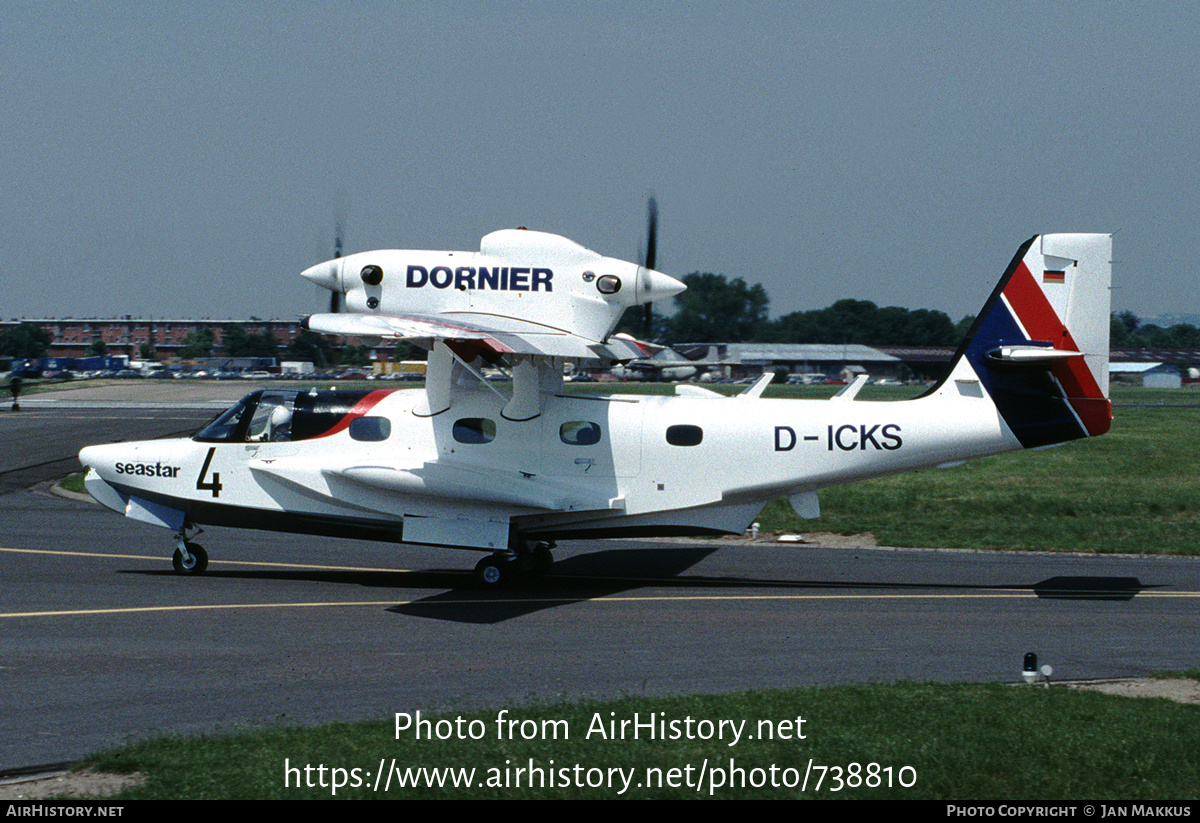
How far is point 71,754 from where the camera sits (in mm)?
8305

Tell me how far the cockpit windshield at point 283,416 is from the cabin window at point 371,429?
11.3 inches

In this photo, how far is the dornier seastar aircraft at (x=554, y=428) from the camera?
50.6ft

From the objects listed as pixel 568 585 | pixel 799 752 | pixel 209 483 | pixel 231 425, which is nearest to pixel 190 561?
pixel 209 483

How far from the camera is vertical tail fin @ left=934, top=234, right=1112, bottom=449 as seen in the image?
15.5 m

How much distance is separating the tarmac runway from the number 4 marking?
4.32ft

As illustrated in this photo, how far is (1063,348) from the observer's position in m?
15.6

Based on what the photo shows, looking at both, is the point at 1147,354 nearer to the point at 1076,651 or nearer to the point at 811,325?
the point at 811,325

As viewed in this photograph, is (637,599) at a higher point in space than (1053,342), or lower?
lower

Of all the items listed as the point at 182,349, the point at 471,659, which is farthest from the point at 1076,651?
the point at 182,349

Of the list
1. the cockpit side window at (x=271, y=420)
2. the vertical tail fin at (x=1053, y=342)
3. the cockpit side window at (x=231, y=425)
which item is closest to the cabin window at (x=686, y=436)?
the vertical tail fin at (x=1053, y=342)

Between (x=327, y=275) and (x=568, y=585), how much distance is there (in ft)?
19.1

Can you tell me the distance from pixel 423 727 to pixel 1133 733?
548cm

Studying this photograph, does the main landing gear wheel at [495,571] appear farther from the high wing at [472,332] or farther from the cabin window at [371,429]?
the high wing at [472,332]

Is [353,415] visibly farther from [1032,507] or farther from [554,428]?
[1032,507]
